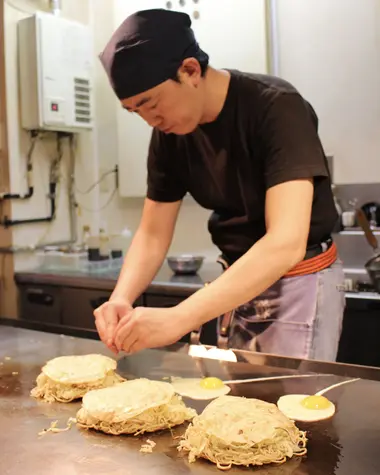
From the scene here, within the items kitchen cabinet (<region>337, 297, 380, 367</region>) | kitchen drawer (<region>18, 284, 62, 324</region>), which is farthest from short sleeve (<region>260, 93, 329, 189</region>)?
kitchen drawer (<region>18, 284, 62, 324</region>)

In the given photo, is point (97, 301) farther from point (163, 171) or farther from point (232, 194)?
point (232, 194)

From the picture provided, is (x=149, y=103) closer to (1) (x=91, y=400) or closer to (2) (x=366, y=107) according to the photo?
(1) (x=91, y=400)

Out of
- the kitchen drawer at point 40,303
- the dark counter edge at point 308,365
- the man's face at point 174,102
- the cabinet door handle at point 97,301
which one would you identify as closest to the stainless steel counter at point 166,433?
the dark counter edge at point 308,365

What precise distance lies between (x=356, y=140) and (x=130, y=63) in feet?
5.39

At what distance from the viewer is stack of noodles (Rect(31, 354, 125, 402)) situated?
126cm

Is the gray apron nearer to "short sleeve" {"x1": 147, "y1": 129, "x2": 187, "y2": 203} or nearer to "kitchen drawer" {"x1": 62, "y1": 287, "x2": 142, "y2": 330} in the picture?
"short sleeve" {"x1": 147, "y1": 129, "x2": 187, "y2": 203}

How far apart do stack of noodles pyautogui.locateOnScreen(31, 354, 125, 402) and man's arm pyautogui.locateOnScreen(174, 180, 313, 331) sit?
258mm

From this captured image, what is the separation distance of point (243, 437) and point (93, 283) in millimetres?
1825

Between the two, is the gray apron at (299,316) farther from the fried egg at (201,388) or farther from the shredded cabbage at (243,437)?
the shredded cabbage at (243,437)

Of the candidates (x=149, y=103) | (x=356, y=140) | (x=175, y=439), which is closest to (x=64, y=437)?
(x=175, y=439)

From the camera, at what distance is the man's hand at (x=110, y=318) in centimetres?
130

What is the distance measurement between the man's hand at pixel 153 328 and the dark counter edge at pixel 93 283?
117 centimetres

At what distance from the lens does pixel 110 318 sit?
4.41 feet

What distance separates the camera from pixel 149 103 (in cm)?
128
